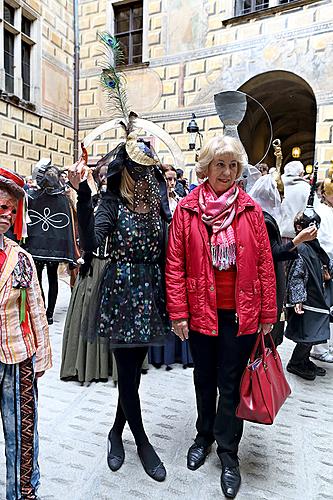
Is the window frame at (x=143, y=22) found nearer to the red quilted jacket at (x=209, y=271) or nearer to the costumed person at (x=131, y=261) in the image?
the costumed person at (x=131, y=261)

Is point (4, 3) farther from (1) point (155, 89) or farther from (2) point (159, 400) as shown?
(2) point (159, 400)

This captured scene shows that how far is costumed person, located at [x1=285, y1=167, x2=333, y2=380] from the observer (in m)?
3.22

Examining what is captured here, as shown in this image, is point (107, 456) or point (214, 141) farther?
point (107, 456)

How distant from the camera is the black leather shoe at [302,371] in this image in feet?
11.1

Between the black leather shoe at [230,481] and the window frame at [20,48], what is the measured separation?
8.77 m

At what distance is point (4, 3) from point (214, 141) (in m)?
9.36

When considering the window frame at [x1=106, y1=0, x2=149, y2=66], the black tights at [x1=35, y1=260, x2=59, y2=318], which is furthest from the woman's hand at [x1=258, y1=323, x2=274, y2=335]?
the window frame at [x1=106, y1=0, x2=149, y2=66]

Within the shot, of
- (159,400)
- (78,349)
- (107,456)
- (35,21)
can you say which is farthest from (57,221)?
(35,21)

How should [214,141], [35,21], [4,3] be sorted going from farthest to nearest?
1. [35,21]
2. [4,3]
3. [214,141]

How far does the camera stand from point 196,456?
2133 mm

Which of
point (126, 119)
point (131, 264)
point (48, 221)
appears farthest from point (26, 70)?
point (131, 264)

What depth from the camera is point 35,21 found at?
9594 mm

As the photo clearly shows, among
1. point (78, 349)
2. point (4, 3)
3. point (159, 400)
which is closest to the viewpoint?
point (159, 400)

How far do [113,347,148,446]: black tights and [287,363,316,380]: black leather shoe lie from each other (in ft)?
6.16
